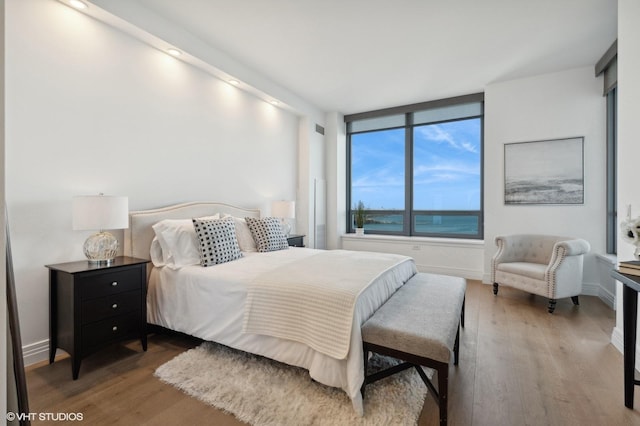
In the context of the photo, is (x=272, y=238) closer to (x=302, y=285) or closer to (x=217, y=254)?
(x=217, y=254)

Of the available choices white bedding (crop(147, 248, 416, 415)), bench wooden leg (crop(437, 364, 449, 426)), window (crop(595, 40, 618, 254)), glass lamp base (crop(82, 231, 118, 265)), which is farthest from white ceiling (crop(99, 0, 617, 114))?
bench wooden leg (crop(437, 364, 449, 426))

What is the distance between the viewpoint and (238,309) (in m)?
2.12

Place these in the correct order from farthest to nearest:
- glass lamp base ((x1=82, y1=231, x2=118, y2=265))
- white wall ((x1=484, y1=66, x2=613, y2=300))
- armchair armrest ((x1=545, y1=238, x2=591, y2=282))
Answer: white wall ((x1=484, y1=66, x2=613, y2=300)) → armchair armrest ((x1=545, y1=238, x2=591, y2=282)) → glass lamp base ((x1=82, y1=231, x2=118, y2=265))

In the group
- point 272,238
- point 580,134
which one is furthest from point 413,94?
point 272,238

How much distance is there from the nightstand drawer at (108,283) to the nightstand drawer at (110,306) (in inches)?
1.4

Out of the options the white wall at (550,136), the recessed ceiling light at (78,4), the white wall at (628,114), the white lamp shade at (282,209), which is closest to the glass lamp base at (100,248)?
the recessed ceiling light at (78,4)

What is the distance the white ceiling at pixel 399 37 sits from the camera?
104 inches

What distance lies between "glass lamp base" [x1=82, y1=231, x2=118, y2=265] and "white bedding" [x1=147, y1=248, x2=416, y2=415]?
0.41 meters

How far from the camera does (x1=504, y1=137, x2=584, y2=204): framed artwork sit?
12.8 ft

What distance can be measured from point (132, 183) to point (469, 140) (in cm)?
489

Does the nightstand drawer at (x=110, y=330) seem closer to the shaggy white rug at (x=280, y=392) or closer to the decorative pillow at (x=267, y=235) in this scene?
the shaggy white rug at (x=280, y=392)

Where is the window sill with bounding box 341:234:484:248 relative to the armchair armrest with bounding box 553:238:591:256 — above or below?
below

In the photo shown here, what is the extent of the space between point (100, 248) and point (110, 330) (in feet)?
2.01

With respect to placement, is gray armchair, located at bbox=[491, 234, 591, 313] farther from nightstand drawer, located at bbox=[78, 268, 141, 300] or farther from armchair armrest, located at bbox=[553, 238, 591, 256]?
nightstand drawer, located at bbox=[78, 268, 141, 300]
